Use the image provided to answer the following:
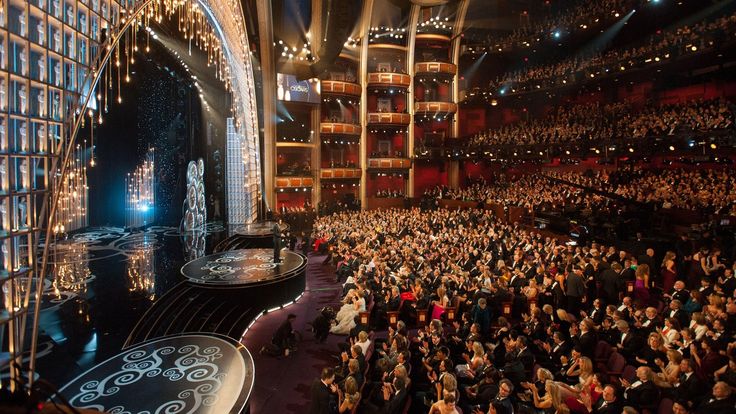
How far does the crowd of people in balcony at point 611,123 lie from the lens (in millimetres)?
17391

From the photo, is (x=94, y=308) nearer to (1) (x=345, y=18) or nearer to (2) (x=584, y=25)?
(1) (x=345, y=18)

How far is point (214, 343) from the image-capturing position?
668cm

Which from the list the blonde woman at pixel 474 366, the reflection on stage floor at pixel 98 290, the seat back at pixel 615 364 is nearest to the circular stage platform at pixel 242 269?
the reflection on stage floor at pixel 98 290

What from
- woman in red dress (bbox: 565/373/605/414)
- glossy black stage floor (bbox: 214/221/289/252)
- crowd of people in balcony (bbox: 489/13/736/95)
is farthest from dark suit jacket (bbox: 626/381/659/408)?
crowd of people in balcony (bbox: 489/13/736/95)

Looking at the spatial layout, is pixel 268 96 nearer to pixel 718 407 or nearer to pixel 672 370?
pixel 672 370

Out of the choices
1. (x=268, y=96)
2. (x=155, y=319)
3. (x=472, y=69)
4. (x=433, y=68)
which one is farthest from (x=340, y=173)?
(x=155, y=319)

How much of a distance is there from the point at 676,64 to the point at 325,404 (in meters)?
23.2

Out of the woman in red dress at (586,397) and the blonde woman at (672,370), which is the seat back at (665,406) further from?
the woman in red dress at (586,397)

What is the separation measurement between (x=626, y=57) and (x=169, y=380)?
2418cm

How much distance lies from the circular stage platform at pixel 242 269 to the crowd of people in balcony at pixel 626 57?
62.7ft

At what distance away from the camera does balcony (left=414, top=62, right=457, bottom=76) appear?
2877 centimetres

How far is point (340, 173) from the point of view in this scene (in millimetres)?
28125

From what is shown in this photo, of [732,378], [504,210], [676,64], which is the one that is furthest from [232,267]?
[676,64]

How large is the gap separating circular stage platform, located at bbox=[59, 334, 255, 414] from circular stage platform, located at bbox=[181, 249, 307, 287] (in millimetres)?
2826
